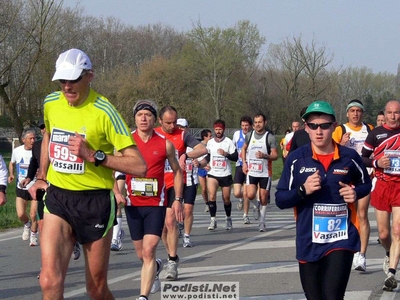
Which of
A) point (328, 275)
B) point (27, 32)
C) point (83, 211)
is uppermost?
point (27, 32)

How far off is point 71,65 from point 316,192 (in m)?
1.96

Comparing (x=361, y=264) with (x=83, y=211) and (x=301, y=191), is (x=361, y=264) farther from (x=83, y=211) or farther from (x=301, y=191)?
(x=83, y=211)

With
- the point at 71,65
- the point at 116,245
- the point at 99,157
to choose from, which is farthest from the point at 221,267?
the point at 71,65

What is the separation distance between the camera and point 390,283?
8.28 m

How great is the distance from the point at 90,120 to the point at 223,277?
14.1 ft

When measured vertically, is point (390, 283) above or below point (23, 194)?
below

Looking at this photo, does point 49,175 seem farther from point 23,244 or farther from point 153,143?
point 23,244

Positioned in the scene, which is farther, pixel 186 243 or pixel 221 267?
pixel 186 243

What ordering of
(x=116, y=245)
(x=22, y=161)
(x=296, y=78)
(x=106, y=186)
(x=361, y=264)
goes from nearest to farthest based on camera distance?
(x=106, y=186), (x=361, y=264), (x=116, y=245), (x=22, y=161), (x=296, y=78)

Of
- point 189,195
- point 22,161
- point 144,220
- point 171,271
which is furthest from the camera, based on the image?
point 22,161

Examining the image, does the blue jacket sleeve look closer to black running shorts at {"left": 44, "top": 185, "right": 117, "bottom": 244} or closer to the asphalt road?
black running shorts at {"left": 44, "top": 185, "right": 117, "bottom": 244}

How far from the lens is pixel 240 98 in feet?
240

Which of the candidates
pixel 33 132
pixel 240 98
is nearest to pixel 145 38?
pixel 240 98

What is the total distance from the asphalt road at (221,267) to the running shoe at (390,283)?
0.23ft
